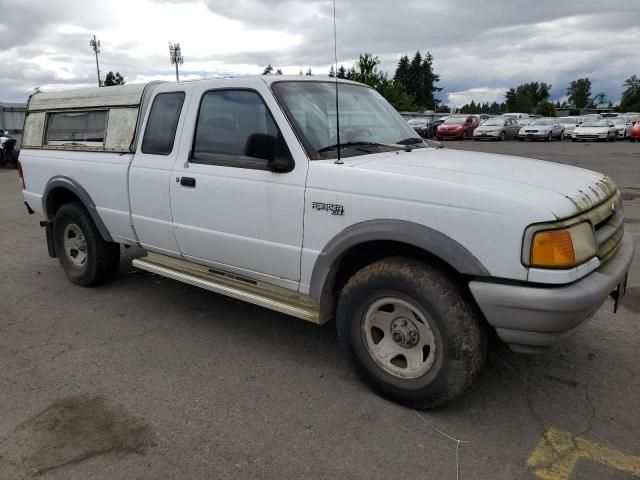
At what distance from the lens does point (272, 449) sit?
9.18ft

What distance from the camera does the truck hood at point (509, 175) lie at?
275 centimetres

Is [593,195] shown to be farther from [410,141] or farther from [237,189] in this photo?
[237,189]

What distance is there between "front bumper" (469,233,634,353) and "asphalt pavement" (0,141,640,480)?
59cm

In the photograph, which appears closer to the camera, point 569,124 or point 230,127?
point 230,127

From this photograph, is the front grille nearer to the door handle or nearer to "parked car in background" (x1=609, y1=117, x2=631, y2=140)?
the door handle

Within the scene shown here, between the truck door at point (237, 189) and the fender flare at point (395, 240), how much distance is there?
0.72ft

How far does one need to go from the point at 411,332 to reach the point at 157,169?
2418 millimetres

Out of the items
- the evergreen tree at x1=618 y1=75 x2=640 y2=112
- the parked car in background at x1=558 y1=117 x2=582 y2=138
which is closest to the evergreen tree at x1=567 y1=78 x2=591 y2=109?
the evergreen tree at x1=618 y1=75 x2=640 y2=112

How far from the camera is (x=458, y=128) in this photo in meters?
32.2

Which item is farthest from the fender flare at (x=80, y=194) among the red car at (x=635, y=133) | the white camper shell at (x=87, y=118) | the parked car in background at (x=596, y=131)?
the parked car in background at (x=596, y=131)

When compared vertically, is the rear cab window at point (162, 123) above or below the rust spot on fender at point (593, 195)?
above

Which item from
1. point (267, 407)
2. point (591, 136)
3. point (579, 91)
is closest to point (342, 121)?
point (267, 407)

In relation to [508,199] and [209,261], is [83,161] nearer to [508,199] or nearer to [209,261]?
[209,261]

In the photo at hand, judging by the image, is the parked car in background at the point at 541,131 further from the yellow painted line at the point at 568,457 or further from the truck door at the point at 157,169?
the yellow painted line at the point at 568,457
